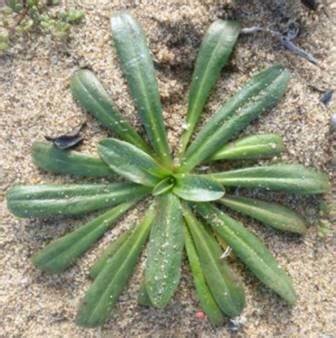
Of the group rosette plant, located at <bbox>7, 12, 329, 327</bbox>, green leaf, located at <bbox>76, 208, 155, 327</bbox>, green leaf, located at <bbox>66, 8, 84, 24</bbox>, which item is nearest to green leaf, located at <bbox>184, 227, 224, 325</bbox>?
rosette plant, located at <bbox>7, 12, 329, 327</bbox>

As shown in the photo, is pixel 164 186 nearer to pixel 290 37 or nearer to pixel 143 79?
pixel 143 79

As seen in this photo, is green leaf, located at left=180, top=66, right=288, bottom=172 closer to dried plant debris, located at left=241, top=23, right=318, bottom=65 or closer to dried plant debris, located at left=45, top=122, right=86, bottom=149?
dried plant debris, located at left=241, top=23, right=318, bottom=65

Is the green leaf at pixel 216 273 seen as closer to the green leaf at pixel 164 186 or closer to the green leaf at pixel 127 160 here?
the green leaf at pixel 164 186

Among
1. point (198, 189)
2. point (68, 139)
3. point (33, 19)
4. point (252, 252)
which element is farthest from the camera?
point (33, 19)

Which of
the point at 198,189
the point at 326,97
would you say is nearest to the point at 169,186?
the point at 198,189

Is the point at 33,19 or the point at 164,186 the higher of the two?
the point at 33,19

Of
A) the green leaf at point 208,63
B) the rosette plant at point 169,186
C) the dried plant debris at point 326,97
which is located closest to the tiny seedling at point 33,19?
the rosette plant at point 169,186
